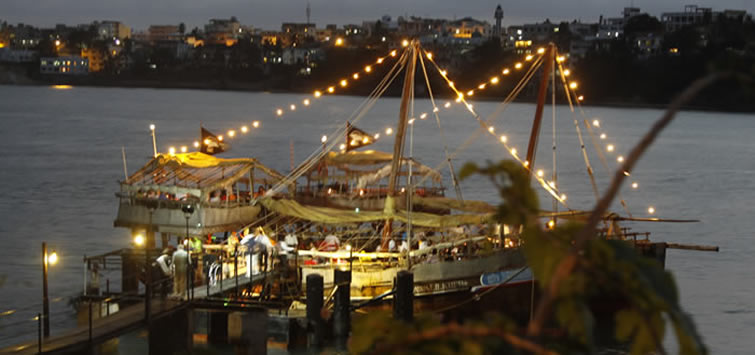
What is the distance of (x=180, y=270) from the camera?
15.8 metres

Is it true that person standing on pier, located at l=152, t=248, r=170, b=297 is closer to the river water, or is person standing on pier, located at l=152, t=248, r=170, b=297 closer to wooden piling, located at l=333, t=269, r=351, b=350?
the river water

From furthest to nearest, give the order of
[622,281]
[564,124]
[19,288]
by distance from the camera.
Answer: [564,124], [19,288], [622,281]

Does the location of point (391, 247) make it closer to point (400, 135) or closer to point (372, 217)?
point (372, 217)

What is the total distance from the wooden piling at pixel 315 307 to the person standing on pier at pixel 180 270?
1.86m

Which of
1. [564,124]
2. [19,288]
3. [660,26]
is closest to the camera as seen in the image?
[19,288]

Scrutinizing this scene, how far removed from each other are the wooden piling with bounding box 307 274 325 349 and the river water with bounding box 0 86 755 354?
4794mm

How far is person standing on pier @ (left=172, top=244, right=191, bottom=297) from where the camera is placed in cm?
1584

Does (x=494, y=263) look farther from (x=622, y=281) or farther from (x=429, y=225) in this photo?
(x=622, y=281)

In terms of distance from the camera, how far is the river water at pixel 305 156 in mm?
24281

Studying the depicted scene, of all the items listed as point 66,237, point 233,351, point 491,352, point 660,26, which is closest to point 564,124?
point 660,26

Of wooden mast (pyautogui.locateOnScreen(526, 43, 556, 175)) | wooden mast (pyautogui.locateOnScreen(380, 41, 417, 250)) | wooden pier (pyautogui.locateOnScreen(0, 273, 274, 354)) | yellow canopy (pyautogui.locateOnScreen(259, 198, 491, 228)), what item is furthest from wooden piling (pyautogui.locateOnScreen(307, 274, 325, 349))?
wooden mast (pyautogui.locateOnScreen(526, 43, 556, 175))

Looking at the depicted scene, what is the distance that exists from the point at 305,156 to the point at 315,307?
43785mm

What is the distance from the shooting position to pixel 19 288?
76.7 ft

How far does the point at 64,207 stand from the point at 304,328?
23.6 m
